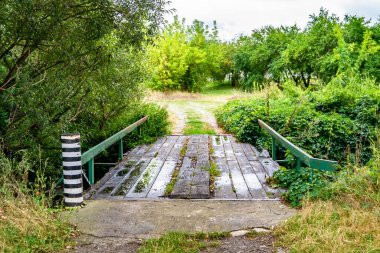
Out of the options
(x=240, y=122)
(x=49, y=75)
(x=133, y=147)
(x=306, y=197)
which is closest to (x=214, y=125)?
(x=240, y=122)

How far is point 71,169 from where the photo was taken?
5.91 meters

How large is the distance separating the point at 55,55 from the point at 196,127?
9.24 meters

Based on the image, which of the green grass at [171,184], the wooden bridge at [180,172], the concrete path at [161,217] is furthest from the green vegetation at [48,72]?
the green grass at [171,184]

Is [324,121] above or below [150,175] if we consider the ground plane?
above

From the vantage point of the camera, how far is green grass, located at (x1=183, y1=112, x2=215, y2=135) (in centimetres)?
1560

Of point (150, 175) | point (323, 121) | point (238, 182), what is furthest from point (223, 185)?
point (323, 121)

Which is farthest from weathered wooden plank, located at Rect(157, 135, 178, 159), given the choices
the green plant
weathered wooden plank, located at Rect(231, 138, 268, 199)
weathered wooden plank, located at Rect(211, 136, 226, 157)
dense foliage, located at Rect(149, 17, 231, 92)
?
dense foliage, located at Rect(149, 17, 231, 92)

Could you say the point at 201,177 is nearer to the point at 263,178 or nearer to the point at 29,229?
the point at 263,178

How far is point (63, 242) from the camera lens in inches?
181

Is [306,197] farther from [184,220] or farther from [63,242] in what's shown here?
[63,242]

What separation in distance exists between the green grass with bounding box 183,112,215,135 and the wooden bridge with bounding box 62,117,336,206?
3.97 metres

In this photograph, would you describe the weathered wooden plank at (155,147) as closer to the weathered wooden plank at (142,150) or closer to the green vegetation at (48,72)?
the weathered wooden plank at (142,150)

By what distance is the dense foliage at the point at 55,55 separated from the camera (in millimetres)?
6555

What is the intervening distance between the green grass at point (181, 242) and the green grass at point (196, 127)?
1064 cm
